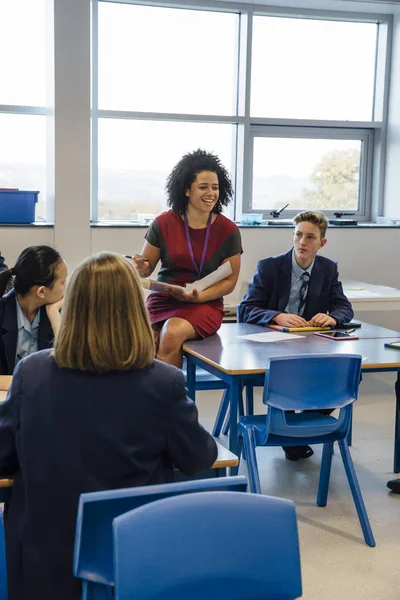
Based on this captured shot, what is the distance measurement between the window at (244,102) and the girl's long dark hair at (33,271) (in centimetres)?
317

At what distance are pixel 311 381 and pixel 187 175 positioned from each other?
1.52 metres

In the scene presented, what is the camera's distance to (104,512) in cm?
161

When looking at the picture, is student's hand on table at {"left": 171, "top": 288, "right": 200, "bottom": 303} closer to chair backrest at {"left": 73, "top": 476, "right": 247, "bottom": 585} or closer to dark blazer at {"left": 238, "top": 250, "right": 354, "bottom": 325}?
dark blazer at {"left": 238, "top": 250, "right": 354, "bottom": 325}

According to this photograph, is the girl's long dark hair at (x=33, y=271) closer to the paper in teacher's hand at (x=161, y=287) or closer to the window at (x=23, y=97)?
the paper in teacher's hand at (x=161, y=287)

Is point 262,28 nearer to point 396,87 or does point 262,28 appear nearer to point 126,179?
point 396,87

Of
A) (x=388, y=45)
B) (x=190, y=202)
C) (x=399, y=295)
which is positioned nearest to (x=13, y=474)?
(x=190, y=202)

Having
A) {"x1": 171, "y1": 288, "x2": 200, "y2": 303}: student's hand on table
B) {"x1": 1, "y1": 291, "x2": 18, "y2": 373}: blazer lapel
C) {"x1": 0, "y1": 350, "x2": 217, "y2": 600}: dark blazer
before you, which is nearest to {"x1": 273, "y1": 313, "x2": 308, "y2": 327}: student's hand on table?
{"x1": 171, "y1": 288, "x2": 200, "y2": 303}: student's hand on table

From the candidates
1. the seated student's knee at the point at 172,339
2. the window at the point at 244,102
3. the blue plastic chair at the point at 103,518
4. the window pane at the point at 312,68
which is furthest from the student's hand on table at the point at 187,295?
the window pane at the point at 312,68

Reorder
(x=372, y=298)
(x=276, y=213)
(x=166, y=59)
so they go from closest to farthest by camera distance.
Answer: (x=372, y=298)
(x=166, y=59)
(x=276, y=213)

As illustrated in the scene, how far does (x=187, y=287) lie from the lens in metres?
3.76

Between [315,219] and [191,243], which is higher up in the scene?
[315,219]

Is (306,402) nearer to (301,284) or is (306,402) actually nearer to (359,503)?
(359,503)

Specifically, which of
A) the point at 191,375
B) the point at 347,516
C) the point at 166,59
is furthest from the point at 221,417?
A: the point at 166,59

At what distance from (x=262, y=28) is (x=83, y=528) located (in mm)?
5260
